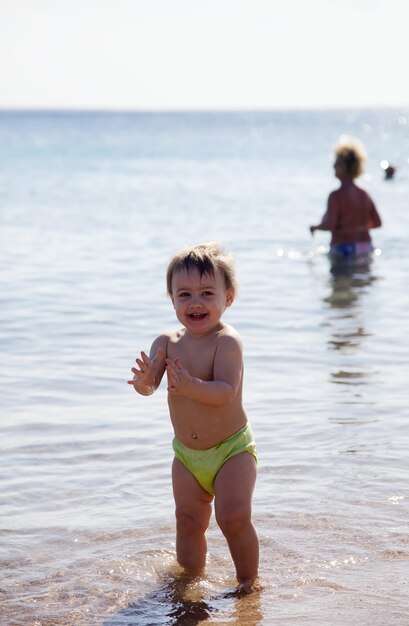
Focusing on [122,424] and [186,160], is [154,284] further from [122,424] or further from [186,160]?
[186,160]

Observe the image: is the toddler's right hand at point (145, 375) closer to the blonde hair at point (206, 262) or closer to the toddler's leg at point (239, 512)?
the blonde hair at point (206, 262)

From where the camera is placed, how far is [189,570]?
424 cm

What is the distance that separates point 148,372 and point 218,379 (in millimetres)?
264

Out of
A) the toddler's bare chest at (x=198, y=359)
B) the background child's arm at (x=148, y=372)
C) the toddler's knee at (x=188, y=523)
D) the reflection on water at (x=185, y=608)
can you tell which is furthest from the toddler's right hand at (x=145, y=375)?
the reflection on water at (x=185, y=608)

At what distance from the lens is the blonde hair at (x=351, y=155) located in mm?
12250

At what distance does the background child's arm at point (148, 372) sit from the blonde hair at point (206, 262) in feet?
0.83

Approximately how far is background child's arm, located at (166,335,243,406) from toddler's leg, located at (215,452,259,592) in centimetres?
29

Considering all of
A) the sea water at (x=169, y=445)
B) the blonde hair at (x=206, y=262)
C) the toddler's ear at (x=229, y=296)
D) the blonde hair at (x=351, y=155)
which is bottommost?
the sea water at (x=169, y=445)

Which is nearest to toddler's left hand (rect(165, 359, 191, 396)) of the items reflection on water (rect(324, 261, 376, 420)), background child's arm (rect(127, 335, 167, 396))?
background child's arm (rect(127, 335, 167, 396))

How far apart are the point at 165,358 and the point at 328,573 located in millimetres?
1072

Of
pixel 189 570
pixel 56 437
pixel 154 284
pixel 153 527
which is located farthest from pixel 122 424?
pixel 154 284

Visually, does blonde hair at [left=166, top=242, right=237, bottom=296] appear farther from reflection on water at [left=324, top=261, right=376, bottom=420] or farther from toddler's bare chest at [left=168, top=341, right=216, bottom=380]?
reflection on water at [left=324, top=261, right=376, bottom=420]

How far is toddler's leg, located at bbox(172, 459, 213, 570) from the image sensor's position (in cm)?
413

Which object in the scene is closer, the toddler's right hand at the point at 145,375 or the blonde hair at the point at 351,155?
the toddler's right hand at the point at 145,375
